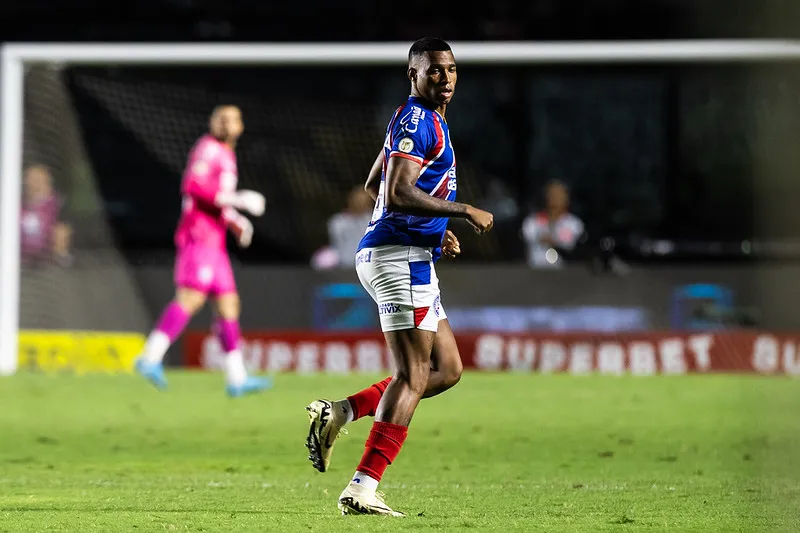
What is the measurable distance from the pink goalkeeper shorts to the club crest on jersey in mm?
7980

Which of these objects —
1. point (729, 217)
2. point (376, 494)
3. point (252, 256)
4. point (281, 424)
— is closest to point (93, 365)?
point (252, 256)

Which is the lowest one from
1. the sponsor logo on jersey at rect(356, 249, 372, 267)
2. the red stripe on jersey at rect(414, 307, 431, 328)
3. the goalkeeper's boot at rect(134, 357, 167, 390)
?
the goalkeeper's boot at rect(134, 357, 167, 390)

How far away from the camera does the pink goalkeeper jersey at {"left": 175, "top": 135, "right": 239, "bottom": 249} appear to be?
14195 millimetres

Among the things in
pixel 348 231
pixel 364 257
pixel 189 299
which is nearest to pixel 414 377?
pixel 364 257

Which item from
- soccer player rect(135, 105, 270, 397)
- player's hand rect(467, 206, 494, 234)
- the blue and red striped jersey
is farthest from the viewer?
soccer player rect(135, 105, 270, 397)

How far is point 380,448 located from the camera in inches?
264

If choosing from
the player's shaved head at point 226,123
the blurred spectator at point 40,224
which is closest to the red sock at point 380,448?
the player's shaved head at point 226,123

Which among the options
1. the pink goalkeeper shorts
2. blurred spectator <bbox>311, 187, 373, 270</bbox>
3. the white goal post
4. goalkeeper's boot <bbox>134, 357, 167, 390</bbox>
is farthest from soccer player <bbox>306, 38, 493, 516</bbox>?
blurred spectator <bbox>311, 187, 373, 270</bbox>

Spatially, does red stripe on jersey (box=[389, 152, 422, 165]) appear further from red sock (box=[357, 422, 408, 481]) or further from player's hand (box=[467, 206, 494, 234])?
red sock (box=[357, 422, 408, 481])

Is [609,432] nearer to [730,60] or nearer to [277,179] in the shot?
[730,60]

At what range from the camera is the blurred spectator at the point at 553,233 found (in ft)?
59.9

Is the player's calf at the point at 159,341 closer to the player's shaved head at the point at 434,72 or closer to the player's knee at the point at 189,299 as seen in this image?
the player's knee at the point at 189,299

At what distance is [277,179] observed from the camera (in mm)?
19609

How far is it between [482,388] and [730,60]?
5502 mm
